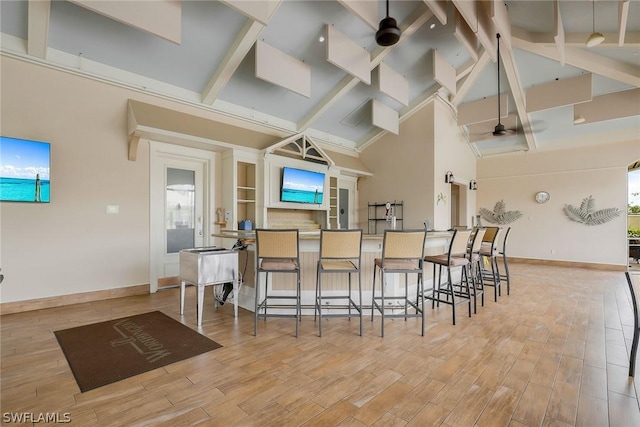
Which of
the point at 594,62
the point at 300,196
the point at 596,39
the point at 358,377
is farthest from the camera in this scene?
the point at 300,196

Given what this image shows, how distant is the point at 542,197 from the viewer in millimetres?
8016

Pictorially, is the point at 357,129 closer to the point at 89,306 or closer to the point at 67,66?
the point at 67,66

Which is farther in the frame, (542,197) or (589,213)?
(542,197)

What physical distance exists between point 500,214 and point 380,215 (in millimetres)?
3968

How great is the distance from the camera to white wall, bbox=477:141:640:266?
23.2ft

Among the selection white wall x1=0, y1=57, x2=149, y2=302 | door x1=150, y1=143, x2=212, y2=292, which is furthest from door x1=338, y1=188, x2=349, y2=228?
white wall x1=0, y1=57, x2=149, y2=302

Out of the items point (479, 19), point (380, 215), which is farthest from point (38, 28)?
point (380, 215)

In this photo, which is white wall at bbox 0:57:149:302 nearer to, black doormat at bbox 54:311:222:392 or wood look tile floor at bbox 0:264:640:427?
wood look tile floor at bbox 0:264:640:427

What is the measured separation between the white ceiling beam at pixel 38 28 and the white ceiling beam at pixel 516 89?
265 inches

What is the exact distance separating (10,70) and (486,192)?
35.0ft

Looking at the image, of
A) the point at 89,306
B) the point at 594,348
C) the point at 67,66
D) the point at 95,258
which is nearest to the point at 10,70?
the point at 67,66

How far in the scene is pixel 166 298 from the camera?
4.32m

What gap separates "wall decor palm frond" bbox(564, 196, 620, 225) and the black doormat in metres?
9.13

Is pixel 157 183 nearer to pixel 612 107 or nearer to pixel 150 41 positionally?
A: pixel 150 41
